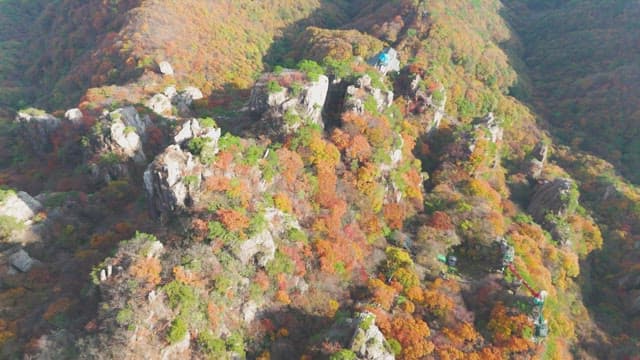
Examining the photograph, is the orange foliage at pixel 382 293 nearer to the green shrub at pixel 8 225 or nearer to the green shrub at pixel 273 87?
the green shrub at pixel 273 87

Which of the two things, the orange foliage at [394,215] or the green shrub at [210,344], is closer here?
the green shrub at [210,344]

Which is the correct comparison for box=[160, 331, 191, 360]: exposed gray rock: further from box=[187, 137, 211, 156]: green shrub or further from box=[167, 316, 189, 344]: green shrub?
box=[187, 137, 211, 156]: green shrub

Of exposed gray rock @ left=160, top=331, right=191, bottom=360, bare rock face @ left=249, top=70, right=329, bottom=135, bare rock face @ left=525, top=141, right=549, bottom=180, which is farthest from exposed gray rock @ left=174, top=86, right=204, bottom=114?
bare rock face @ left=525, top=141, right=549, bottom=180

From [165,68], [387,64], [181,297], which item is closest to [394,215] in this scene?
[181,297]

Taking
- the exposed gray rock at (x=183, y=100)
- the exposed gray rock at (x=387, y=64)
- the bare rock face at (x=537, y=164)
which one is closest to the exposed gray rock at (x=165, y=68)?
the exposed gray rock at (x=183, y=100)

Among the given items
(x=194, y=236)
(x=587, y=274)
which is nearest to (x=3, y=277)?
(x=194, y=236)
